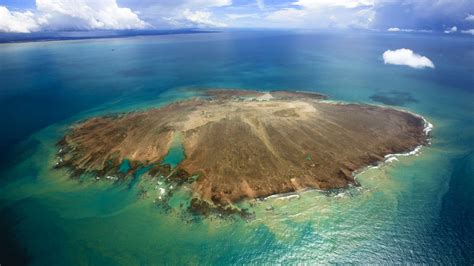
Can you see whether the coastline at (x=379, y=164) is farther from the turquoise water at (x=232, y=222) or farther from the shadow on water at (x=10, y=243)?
the shadow on water at (x=10, y=243)

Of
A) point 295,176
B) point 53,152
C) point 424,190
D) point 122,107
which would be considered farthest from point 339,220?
point 122,107

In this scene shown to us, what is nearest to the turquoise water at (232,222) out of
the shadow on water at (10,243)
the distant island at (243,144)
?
the shadow on water at (10,243)

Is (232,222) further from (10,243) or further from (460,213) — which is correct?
(460,213)

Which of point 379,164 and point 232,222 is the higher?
point 379,164

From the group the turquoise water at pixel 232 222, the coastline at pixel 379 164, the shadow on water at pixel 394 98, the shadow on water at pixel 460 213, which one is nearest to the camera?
the shadow on water at pixel 460 213

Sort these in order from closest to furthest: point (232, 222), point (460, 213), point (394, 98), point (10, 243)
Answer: point (10, 243), point (232, 222), point (460, 213), point (394, 98)

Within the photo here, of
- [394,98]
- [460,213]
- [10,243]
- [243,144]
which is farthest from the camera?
[394,98]

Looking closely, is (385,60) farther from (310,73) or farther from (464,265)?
(464,265)

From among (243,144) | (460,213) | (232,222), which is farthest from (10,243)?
(460,213)
